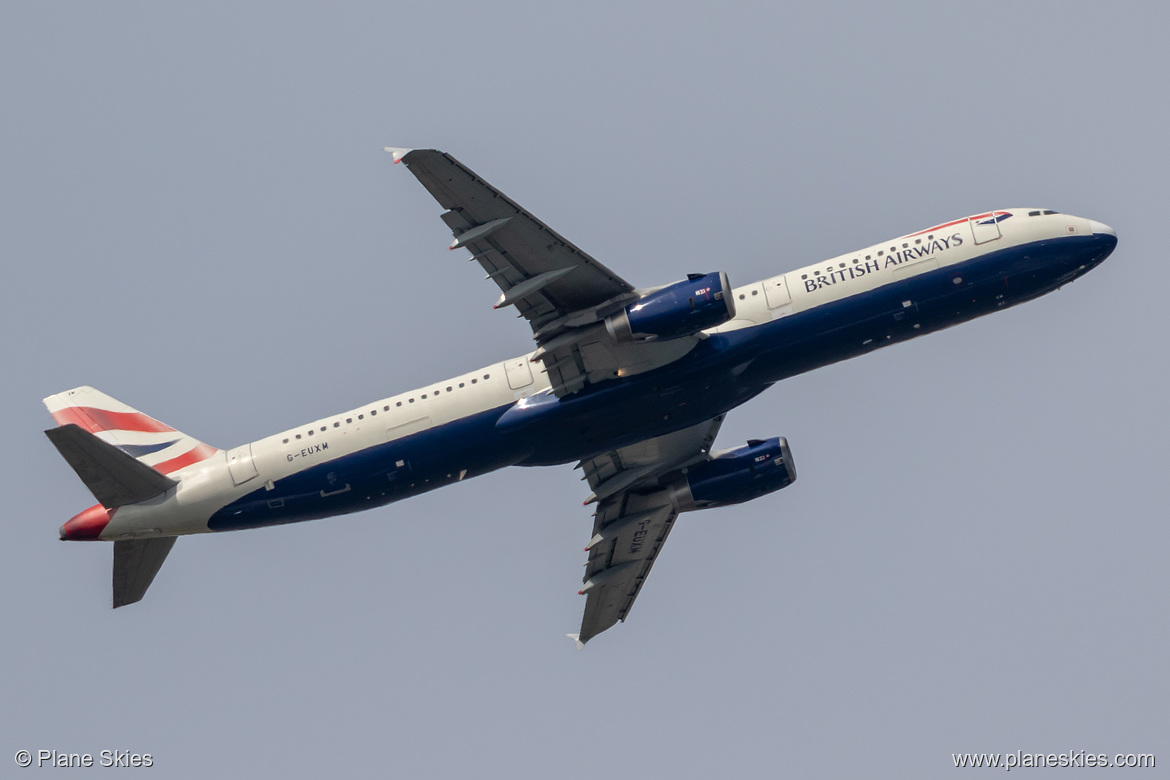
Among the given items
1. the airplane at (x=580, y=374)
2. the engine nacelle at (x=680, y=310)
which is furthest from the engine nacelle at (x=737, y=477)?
the engine nacelle at (x=680, y=310)

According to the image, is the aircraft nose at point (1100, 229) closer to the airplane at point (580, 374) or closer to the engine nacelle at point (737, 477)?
the airplane at point (580, 374)

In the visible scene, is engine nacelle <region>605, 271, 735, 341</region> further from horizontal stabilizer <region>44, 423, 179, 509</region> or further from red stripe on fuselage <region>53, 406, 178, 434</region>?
red stripe on fuselage <region>53, 406, 178, 434</region>

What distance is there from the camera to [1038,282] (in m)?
54.2

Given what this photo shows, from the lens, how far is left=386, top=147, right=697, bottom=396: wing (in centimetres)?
4806

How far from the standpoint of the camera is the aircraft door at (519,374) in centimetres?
5453

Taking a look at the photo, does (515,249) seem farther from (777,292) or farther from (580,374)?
(777,292)

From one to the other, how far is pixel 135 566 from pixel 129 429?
20.3 ft

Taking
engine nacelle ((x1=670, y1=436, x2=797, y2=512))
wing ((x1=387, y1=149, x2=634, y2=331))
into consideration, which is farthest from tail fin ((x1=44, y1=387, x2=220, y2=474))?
engine nacelle ((x1=670, y1=436, x2=797, y2=512))

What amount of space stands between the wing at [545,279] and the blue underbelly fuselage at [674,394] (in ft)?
3.17

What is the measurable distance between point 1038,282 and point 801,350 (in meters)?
10.0

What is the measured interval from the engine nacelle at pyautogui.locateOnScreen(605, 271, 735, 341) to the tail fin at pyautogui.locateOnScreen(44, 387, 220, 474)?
19172 millimetres

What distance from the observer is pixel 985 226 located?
54375 mm

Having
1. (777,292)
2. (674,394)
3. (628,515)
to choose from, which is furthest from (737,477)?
(777,292)

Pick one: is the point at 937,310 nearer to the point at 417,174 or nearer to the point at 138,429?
the point at 417,174
